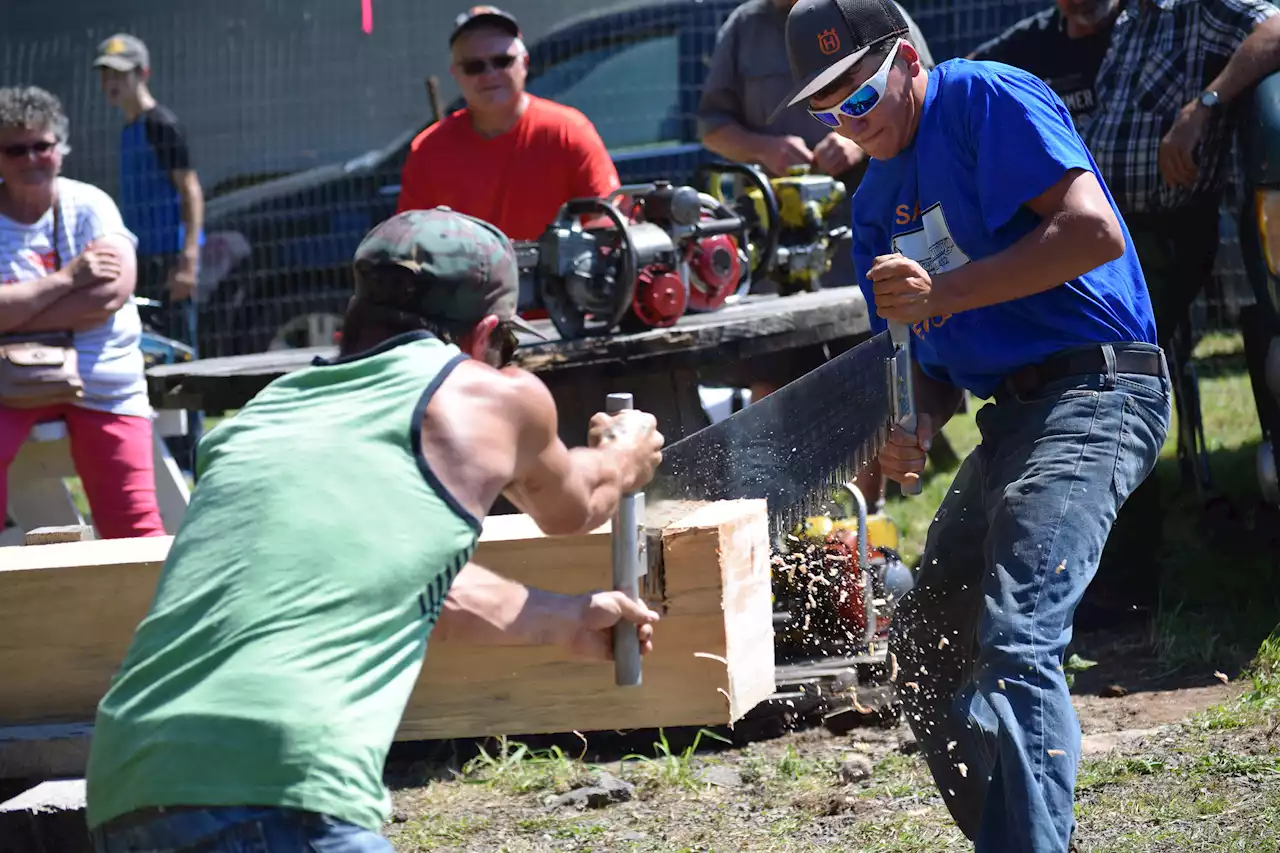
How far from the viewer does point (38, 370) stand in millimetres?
5824

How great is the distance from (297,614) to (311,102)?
924 cm

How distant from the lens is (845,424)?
4012 millimetres

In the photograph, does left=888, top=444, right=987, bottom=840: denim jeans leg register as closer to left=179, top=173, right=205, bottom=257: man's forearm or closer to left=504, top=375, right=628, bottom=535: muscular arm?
left=504, top=375, right=628, bottom=535: muscular arm

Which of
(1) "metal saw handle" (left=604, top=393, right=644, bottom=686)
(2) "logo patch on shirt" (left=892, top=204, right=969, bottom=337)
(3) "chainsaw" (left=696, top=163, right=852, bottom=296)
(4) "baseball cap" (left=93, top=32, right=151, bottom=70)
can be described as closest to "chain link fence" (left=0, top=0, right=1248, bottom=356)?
(4) "baseball cap" (left=93, top=32, right=151, bottom=70)

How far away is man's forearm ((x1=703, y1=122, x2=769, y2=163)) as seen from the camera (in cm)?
715

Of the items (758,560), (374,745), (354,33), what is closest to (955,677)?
(758,560)

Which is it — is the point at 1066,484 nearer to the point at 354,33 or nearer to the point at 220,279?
the point at 220,279

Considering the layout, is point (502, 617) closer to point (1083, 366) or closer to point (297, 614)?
point (297, 614)

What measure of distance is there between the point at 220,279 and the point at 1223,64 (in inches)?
274

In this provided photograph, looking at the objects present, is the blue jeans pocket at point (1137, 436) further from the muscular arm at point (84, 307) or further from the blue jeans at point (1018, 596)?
the muscular arm at point (84, 307)

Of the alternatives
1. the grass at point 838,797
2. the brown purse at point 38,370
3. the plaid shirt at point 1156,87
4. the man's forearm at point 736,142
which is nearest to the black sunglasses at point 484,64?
the man's forearm at point 736,142

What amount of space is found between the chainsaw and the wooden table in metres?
0.37

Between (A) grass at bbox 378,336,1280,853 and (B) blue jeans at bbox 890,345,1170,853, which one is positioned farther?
(A) grass at bbox 378,336,1280,853

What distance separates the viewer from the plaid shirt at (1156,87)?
5859 millimetres
